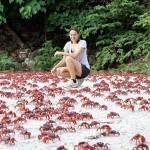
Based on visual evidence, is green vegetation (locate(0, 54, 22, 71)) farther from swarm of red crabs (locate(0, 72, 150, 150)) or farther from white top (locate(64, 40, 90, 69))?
white top (locate(64, 40, 90, 69))

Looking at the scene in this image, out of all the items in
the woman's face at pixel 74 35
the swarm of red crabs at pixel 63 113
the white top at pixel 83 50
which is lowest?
the swarm of red crabs at pixel 63 113

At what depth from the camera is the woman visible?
882cm

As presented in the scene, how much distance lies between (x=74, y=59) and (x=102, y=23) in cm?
852

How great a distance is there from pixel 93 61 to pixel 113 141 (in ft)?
42.5

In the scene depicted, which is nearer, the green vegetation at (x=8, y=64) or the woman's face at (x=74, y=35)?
the woman's face at (x=74, y=35)

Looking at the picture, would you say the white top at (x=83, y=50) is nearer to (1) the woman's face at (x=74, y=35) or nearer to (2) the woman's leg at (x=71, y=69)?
(1) the woman's face at (x=74, y=35)

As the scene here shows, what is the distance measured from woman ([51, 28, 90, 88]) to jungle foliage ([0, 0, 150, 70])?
6439mm

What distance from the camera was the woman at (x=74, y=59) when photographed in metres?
8.82

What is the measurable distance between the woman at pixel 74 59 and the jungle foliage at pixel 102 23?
644 centimetres

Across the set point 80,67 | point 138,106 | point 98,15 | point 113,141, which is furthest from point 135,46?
point 113,141

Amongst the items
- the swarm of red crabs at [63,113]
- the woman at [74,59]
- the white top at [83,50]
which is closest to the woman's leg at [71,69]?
the woman at [74,59]

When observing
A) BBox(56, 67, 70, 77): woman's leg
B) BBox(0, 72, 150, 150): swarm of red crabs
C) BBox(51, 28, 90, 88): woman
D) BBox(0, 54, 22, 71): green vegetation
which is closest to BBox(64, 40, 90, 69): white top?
BBox(51, 28, 90, 88): woman

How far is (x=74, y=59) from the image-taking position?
8.94m

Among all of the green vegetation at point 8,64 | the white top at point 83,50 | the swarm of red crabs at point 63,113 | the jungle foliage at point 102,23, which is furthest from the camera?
the green vegetation at point 8,64
